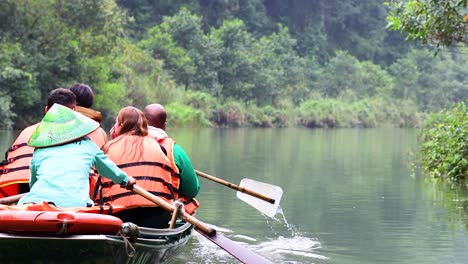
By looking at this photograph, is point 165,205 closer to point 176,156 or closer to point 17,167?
point 176,156

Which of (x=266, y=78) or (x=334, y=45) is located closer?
(x=266, y=78)

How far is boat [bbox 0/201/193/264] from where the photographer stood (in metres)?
5.34

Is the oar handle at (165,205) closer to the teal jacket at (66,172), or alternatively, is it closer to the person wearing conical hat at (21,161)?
the teal jacket at (66,172)

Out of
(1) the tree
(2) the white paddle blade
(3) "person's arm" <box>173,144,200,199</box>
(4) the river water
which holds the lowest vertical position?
(4) the river water

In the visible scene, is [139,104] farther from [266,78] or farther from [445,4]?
[445,4]

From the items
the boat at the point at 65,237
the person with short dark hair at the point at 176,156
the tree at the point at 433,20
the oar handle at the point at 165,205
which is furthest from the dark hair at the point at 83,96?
the tree at the point at 433,20

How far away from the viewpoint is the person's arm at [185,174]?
683 cm

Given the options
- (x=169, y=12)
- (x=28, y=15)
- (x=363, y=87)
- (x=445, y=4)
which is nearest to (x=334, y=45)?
(x=363, y=87)

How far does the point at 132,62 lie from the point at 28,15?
951 centimetres

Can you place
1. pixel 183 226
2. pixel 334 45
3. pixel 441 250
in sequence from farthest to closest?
pixel 334 45, pixel 441 250, pixel 183 226

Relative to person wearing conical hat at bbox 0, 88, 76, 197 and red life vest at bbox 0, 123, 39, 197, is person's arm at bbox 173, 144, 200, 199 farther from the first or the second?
red life vest at bbox 0, 123, 39, 197

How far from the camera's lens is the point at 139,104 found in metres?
37.1

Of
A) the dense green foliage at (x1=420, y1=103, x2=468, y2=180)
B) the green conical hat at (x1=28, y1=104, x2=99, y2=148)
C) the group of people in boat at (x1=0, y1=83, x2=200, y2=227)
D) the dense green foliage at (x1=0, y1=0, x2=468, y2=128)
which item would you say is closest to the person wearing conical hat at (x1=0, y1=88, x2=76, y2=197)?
the group of people in boat at (x1=0, y1=83, x2=200, y2=227)

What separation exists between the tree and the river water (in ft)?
7.34
